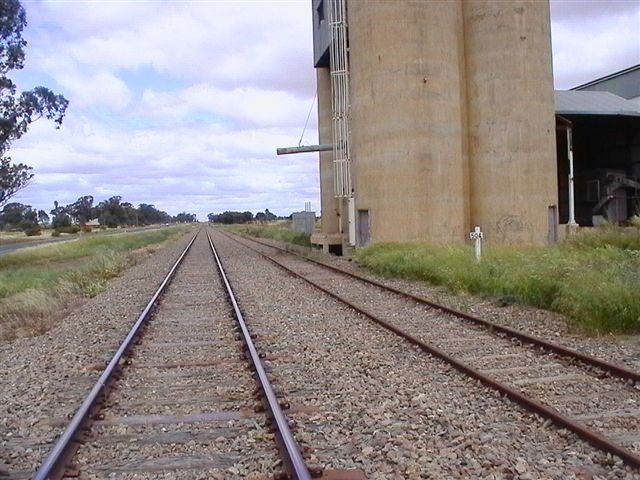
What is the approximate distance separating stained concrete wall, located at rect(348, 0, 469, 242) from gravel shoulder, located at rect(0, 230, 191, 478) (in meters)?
13.1

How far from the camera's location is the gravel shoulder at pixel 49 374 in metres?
5.79

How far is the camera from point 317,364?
8539mm

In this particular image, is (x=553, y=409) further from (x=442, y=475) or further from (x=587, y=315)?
(x=587, y=315)

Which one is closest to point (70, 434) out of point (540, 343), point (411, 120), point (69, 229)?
point (540, 343)

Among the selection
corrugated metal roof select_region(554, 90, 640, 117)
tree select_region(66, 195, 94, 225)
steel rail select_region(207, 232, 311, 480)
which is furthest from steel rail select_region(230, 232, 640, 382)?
tree select_region(66, 195, 94, 225)

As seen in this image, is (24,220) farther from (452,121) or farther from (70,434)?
(70,434)

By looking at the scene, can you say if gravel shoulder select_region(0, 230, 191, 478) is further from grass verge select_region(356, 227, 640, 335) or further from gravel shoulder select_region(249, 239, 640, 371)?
grass verge select_region(356, 227, 640, 335)

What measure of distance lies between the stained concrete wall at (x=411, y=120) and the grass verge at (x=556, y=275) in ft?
7.22

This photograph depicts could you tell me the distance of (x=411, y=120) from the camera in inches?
1034

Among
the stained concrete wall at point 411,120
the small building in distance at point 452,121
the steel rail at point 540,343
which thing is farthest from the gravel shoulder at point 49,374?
the small building in distance at point 452,121

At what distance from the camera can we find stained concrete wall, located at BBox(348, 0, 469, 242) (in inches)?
1037

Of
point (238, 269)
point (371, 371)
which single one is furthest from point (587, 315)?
point (238, 269)

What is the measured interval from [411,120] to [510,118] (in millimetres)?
4313

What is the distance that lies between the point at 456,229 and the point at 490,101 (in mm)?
5375
